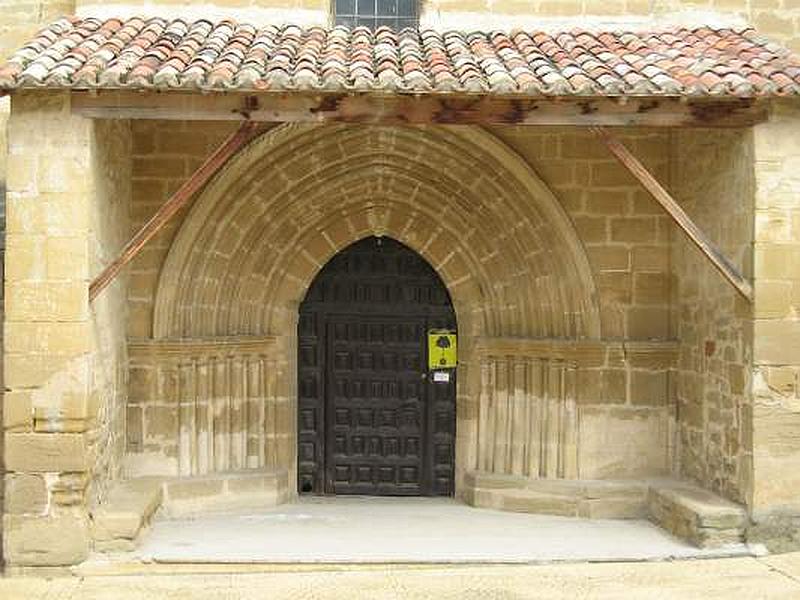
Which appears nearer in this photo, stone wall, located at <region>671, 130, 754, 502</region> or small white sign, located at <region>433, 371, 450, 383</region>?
stone wall, located at <region>671, 130, 754, 502</region>

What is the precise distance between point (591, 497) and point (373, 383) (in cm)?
216

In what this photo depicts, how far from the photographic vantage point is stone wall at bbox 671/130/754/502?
7.97m

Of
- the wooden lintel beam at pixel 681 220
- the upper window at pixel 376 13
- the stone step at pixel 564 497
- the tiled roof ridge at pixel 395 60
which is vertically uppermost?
the upper window at pixel 376 13

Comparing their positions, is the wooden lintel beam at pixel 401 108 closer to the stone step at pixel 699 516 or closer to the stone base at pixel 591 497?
the stone step at pixel 699 516

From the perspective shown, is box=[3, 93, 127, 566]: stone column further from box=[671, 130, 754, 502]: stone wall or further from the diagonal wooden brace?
box=[671, 130, 754, 502]: stone wall

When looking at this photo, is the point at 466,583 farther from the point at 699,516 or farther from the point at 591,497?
the point at 591,497

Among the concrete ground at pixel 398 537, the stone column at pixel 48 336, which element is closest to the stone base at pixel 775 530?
the concrete ground at pixel 398 537

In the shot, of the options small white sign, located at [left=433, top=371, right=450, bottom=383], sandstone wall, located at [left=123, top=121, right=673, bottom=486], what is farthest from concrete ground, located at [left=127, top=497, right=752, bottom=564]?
small white sign, located at [left=433, top=371, right=450, bottom=383]

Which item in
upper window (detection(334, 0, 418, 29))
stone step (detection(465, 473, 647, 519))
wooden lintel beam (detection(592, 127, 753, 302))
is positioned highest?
upper window (detection(334, 0, 418, 29))

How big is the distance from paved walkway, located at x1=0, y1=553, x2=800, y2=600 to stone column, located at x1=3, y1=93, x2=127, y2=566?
421 mm

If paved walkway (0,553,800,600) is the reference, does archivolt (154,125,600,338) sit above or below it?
above

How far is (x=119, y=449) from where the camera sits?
889 cm

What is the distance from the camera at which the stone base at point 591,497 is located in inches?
335

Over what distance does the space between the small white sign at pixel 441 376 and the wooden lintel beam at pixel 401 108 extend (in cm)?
295
